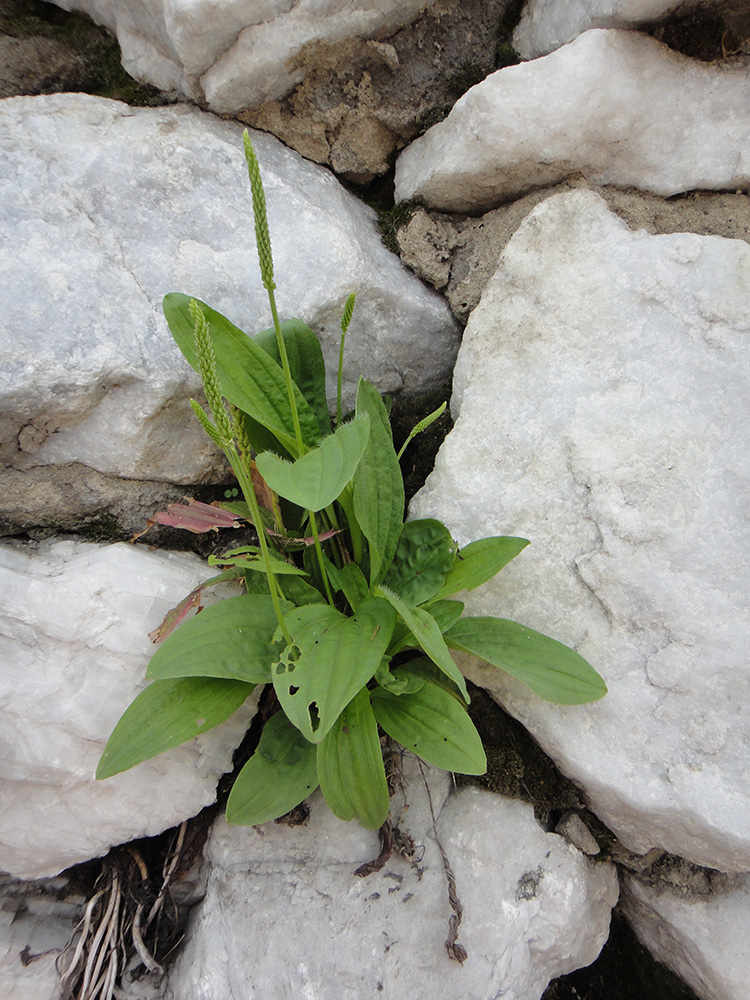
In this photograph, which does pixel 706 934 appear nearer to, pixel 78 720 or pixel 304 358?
pixel 78 720

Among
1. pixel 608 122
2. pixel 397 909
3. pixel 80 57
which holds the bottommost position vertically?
pixel 397 909

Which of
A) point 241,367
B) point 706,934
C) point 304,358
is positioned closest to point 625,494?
point 304,358

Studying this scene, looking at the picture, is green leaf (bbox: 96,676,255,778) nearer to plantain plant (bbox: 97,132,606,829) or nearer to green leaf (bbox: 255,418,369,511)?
plantain plant (bbox: 97,132,606,829)

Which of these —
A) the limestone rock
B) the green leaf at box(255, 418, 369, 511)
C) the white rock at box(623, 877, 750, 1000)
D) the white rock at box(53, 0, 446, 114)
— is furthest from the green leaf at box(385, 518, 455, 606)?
the white rock at box(53, 0, 446, 114)

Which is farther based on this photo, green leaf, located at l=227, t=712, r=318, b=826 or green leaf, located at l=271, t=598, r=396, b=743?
green leaf, located at l=227, t=712, r=318, b=826

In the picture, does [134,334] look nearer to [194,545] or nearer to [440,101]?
[194,545]

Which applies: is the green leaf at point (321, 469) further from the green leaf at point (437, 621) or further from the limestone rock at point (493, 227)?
the limestone rock at point (493, 227)

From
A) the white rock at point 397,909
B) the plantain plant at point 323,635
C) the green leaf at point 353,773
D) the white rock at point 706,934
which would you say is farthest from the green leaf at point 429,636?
the white rock at point 706,934
